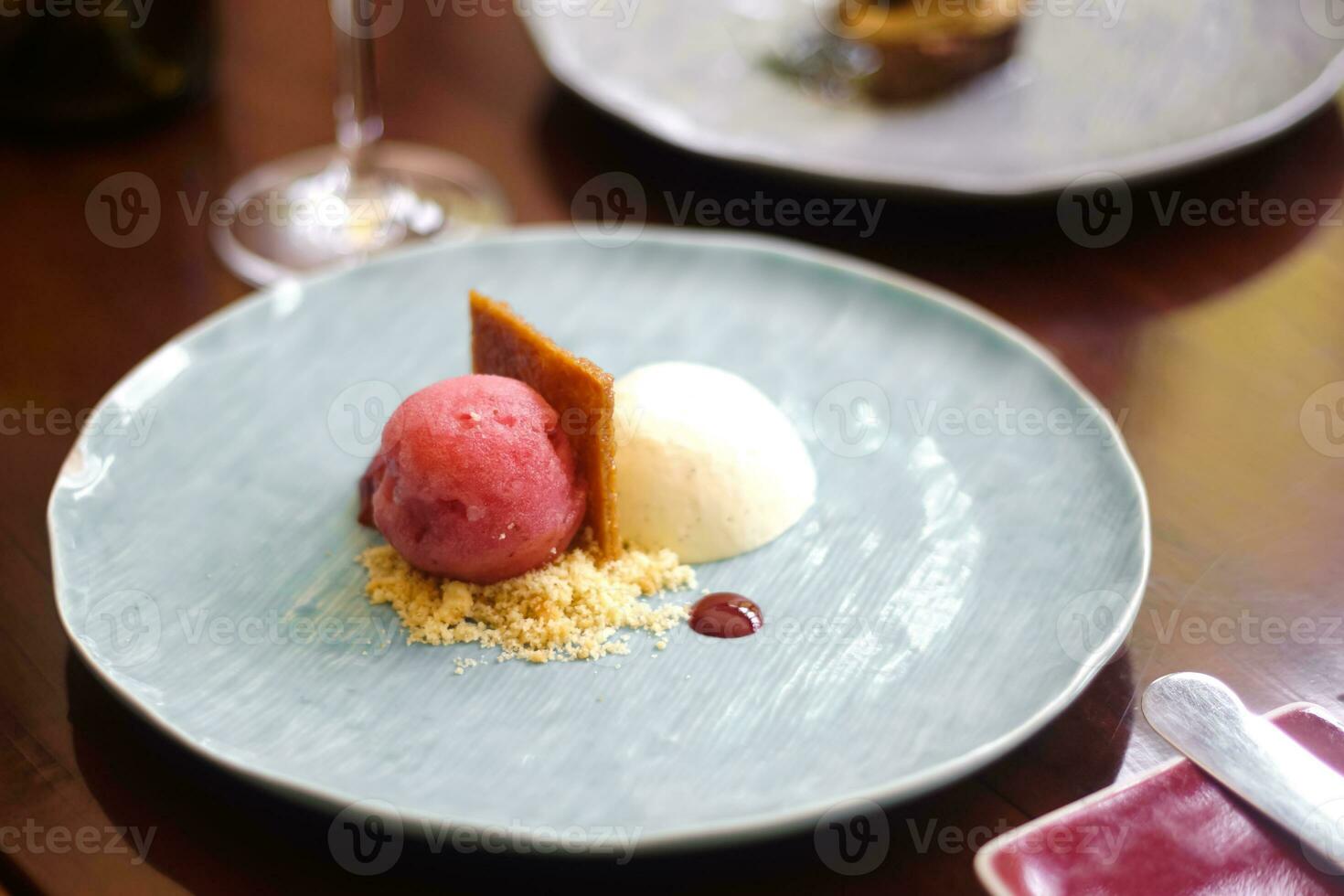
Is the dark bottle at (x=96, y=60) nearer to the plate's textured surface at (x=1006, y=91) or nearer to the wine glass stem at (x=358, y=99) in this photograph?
the wine glass stem at (x=358, y=99)

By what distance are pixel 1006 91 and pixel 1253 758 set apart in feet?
3.89

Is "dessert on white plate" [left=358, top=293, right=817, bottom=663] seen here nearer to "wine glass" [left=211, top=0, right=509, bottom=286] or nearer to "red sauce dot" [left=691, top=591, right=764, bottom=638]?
"red sauce dot" [left=691, top=591, right=764, bottom=638]

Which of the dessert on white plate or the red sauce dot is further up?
the dessert on white plate

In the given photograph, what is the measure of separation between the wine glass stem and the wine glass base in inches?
0.7

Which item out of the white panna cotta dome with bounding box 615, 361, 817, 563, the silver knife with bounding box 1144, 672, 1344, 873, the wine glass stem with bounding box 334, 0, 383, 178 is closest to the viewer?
the silver knife with bounding box 1144, 672, 1344, 873

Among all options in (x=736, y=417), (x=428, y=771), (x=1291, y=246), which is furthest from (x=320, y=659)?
(x=1291, y=246)

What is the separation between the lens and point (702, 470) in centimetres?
111

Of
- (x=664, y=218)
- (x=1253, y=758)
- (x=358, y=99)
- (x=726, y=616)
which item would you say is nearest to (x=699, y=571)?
(x=726, y=616)

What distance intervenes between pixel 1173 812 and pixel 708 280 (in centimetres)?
76

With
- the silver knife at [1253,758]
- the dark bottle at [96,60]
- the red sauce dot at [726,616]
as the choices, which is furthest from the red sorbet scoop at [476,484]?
the dark bottle at [96,60]

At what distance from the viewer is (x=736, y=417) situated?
1149mm

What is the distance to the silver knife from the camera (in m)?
0.80

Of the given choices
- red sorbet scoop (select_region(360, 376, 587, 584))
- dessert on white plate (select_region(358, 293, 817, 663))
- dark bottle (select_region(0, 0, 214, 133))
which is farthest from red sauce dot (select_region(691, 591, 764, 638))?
dark bottle (select_region(0, 0, 214, 133))

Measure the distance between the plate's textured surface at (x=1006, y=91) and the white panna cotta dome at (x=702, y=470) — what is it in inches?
20.1
